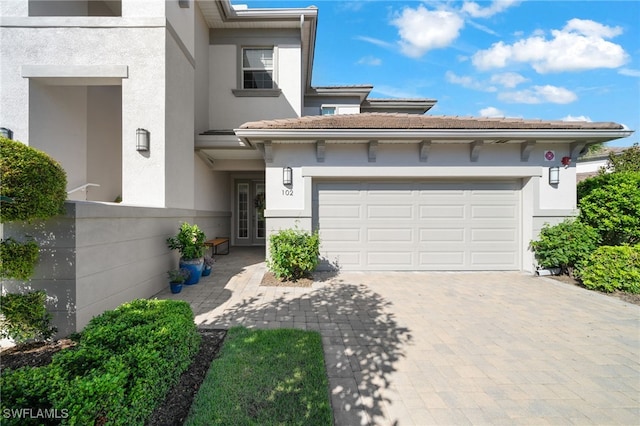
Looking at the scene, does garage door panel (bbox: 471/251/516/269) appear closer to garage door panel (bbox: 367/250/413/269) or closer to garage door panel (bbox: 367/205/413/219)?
garage door panel (bbox: 367/250/413/269)

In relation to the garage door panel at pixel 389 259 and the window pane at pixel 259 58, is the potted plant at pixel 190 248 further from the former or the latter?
the window pane at pixel 259 58

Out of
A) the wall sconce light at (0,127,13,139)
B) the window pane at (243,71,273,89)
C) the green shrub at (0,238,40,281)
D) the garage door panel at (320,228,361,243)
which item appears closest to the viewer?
the green shrub at (0,238,40,281)

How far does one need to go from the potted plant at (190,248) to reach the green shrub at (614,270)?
836 centimetres

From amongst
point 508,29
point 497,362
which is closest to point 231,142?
point 497,362

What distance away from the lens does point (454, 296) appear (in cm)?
505

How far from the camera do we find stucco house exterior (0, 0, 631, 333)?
5.14 meters

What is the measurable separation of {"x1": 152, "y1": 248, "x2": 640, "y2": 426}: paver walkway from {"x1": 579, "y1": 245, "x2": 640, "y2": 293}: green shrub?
0.36 meters

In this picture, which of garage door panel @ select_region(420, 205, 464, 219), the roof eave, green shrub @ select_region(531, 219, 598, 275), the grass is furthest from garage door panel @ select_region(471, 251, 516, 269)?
the grass

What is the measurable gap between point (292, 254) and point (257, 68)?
24.5ft

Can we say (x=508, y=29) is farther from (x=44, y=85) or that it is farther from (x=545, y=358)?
(x=44, y=85)

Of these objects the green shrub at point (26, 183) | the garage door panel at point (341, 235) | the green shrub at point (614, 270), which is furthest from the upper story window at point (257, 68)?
the green shrub at point (614, 270)

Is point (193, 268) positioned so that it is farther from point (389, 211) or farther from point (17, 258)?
point (389, 211)

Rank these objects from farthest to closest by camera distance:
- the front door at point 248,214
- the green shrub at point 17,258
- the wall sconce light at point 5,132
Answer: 1. the front door at point 248,214
2. the wall sconce light at point 5,132
3. the green shrub at point 17,258

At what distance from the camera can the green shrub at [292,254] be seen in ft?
18.6
